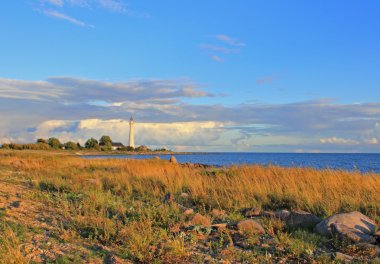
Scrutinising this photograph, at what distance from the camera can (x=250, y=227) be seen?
6.52m

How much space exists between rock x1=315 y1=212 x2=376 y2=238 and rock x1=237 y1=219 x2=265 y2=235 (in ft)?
3.51

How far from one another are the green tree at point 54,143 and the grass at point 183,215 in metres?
107

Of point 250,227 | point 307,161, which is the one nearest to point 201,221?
point 250,227

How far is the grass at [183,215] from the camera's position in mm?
5348

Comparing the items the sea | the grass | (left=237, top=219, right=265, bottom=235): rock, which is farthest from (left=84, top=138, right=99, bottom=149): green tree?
(left=237, top=219, right=265, bottom=235): rock

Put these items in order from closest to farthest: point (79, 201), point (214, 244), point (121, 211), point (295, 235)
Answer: point (214, 244) < point (295, 235) < point (121, 211) < point (79, 201)

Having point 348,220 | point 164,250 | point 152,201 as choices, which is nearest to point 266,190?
point 152,201

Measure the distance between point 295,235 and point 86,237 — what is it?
3.65 metres

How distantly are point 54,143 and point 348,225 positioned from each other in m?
119

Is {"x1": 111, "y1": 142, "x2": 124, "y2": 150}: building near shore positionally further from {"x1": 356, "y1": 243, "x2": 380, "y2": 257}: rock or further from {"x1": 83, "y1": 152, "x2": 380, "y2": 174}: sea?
{"x1": 356, "y1": 243, "x2": 380, "y2": 257}: rock

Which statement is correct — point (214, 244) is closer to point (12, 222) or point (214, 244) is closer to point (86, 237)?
point (86, 237)

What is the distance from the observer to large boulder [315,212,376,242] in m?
5.88

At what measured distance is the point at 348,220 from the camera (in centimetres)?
648

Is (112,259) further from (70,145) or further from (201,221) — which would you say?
(70,145)
